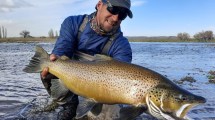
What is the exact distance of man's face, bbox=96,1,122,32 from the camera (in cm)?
570

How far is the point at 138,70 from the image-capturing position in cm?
456

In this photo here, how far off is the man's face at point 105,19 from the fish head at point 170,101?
1.77 metres

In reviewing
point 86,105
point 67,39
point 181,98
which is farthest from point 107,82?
point 67,39

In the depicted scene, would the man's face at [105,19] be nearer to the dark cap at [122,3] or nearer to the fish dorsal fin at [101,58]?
the dark cap at [122,3]

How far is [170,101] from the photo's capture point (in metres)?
4.20

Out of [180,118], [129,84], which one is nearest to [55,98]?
[129,84]

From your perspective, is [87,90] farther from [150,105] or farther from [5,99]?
[5,99]

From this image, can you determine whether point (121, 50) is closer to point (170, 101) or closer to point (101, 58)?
point (101, 58)

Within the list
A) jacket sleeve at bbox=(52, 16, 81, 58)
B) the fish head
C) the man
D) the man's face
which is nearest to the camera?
the fish head

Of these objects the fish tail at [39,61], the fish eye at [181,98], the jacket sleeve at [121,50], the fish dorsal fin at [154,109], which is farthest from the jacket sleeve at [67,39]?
the fish eye at [181,98]

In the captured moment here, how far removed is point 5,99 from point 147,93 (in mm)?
5921

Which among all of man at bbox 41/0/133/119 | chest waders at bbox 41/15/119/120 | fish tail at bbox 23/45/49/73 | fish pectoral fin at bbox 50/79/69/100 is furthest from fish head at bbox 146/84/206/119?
fish tail at bbox 23/45/49/73

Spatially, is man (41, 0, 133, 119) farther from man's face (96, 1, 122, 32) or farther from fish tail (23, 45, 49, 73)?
fish tail (23, 45, 49, 73)

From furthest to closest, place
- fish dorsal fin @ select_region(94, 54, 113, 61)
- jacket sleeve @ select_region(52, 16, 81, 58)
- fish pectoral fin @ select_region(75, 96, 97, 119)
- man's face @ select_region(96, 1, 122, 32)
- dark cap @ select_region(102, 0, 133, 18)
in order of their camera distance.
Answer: jacket sleeve @ select_region(52, 16, 81, 58) < man's face @ select_region(96, 1, 122, 32) < dark cap @ select_region(102, 0, 133, 18) < fish pectoral fin @ select_region(75, 96, 97, 119) < fish dorsal fin @ select_region(94, 54, 113, 61)
